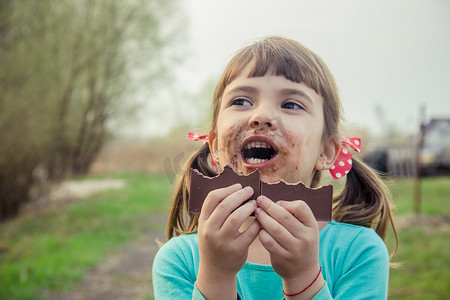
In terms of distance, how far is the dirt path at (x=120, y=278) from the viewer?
5.27 meters

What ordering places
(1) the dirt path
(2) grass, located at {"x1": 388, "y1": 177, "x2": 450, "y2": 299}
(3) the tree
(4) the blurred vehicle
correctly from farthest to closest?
(4) the blurred vehicle
(3) the tree
(1) the dirt path
(2) grass, located at {"x1": 388, "y1": 177, "x2": 450, "y2": 299}

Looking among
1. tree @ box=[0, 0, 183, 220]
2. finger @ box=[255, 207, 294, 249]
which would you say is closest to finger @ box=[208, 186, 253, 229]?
finger @ box=[255, 207, 294, 249]

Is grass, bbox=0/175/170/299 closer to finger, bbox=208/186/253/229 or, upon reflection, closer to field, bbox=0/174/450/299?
field, bbox=0/174/450/299

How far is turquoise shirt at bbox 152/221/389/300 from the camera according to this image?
Answer: 163cm

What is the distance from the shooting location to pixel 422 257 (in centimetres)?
602

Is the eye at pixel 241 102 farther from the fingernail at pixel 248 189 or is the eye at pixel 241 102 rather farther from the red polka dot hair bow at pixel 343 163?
the red polka dot hair bow at pixel 343 163

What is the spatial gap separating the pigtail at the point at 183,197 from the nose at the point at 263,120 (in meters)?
0.63

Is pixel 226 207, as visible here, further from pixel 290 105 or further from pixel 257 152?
pixel 290 105

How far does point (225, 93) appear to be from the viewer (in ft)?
6.24

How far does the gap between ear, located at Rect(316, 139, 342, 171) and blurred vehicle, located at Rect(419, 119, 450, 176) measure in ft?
52.7

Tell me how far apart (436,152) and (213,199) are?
18.9 m

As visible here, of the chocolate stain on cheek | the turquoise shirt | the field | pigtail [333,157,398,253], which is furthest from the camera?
the field

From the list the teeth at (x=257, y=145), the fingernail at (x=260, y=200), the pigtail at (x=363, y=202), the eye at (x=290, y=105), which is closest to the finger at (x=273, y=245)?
the fingernail at (x=260, y=200)

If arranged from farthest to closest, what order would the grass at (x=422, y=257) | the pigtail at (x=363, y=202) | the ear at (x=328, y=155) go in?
the grass at (x=422, y=257) → the pigtail at (x=363, y=202) → the ear at (x=328, y=155)
